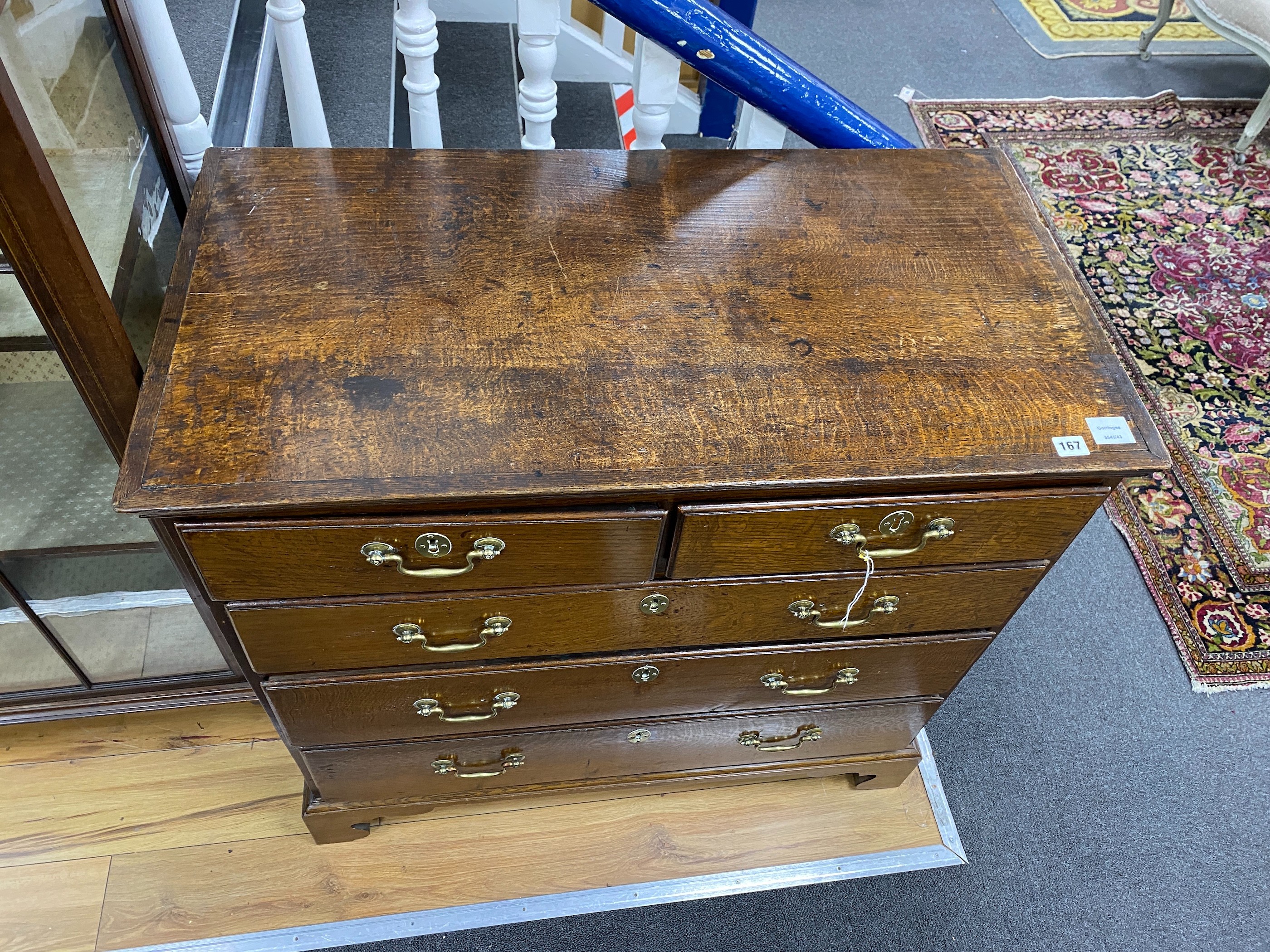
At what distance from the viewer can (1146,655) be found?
1748 mm

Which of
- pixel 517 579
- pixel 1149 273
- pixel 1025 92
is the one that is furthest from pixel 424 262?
pixel 1025 92

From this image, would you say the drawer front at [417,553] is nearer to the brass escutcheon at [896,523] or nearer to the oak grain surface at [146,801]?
the brass escutcheon at [896,523]

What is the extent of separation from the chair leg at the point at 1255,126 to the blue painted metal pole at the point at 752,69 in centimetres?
217

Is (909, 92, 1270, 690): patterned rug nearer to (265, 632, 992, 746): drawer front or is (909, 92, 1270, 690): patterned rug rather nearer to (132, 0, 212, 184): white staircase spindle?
(265, 632, 992, 746): drawer front

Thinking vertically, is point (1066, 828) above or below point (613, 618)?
below

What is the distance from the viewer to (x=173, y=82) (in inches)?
41.8

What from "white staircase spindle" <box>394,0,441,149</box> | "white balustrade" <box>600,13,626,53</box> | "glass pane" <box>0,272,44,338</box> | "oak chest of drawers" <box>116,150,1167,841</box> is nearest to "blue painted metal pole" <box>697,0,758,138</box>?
"white balustrade" <box>600,13,626,53</box>

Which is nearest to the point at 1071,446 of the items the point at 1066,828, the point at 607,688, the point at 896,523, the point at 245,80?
the point at 896,523

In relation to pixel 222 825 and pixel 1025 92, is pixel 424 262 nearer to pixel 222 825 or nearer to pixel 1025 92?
pixel 222 825

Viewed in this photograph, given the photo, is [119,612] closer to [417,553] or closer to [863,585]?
[417,553]

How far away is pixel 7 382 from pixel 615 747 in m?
0.88

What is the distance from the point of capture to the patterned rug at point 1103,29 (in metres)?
3.11

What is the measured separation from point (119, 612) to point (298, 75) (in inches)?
31.4

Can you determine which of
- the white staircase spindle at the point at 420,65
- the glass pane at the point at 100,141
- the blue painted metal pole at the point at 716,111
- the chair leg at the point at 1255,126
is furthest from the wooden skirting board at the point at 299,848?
the chair leg at the point at 1255,126
